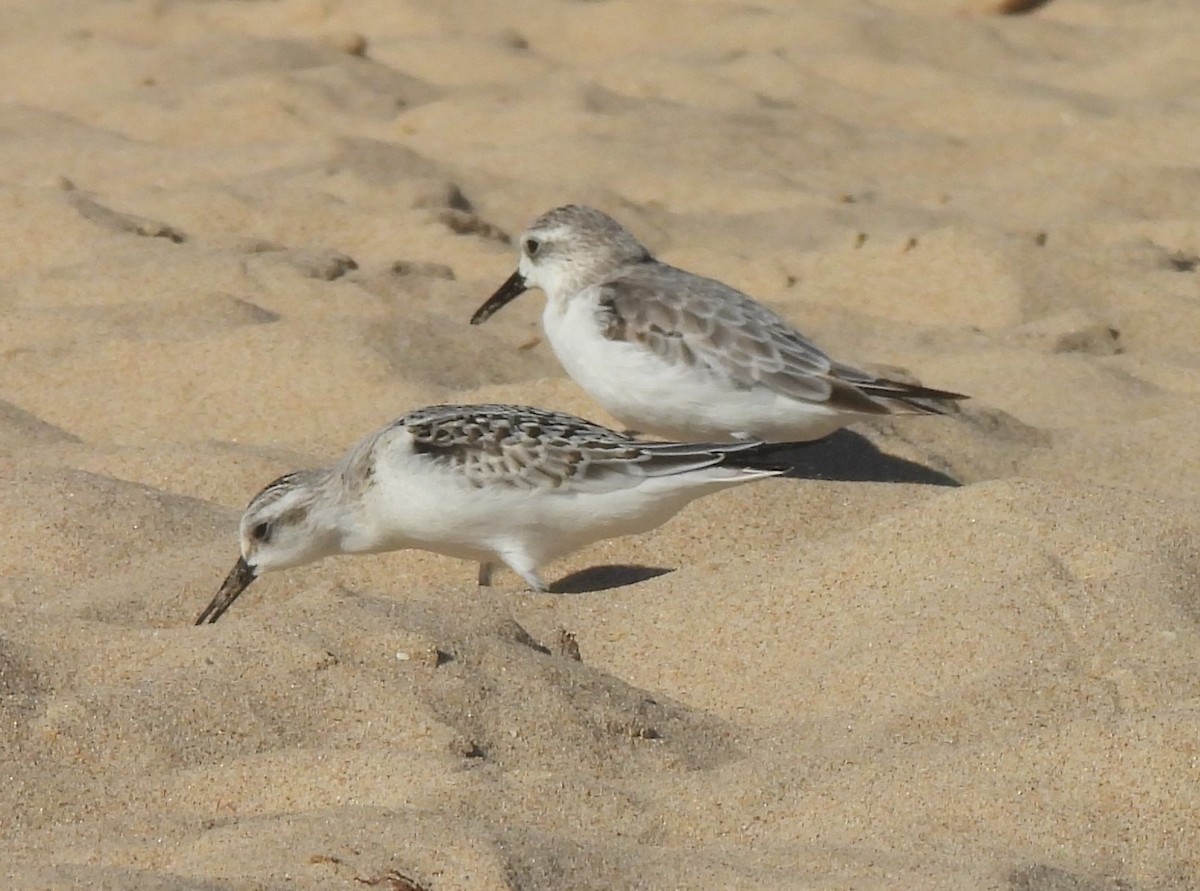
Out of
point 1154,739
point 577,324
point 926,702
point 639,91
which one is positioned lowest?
point 639,91

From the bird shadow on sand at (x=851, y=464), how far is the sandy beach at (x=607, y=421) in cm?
3

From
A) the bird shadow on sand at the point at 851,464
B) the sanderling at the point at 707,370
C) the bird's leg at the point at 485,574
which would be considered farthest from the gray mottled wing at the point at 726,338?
the bird's leg at the point at 485,574

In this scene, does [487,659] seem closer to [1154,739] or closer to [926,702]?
[926,702]

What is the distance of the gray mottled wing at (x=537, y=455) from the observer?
5.10m

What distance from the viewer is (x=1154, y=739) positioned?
3.54 meters

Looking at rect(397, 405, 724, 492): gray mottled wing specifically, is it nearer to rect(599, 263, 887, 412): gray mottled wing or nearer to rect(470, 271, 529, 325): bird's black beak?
rect(599, 263, 887, 412): gray mottled wing

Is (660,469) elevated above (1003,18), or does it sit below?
above

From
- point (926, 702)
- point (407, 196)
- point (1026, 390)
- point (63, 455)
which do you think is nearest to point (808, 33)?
point (407, 196)

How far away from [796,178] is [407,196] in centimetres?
188

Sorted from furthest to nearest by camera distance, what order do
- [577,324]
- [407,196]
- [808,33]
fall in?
[808,33]
[407,196]
[577,324]

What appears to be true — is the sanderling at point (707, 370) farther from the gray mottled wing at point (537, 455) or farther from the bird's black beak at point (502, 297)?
the gray mottled wing at point (537, 455)

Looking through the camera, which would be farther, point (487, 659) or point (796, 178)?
point (796, 178)

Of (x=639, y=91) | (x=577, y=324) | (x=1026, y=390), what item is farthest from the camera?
(x=639, y=91)

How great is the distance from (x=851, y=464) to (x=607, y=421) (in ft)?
2.80
